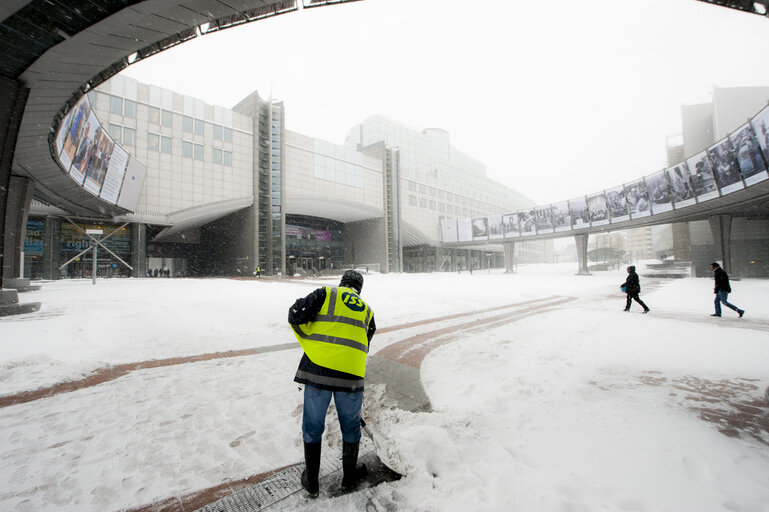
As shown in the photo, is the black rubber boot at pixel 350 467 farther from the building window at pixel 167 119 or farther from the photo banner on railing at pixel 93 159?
the building window at pixel 167 119

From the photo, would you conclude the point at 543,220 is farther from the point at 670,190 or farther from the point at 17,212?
the point at 17,212

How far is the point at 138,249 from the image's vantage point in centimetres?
2841

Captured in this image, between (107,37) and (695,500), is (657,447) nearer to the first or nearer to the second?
(695,500)

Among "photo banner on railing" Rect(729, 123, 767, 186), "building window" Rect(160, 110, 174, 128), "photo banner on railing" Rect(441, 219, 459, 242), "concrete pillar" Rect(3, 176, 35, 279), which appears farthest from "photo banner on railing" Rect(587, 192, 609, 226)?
"building window" Rect(160, 110, 174, 128)

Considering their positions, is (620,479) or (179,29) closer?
(620,479)

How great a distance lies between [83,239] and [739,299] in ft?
149

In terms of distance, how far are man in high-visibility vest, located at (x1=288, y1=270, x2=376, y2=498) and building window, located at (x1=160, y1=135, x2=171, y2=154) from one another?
3444 cm

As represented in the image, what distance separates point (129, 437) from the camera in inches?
121

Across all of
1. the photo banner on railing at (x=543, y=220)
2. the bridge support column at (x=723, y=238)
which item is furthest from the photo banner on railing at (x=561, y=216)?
the bridge support column at (x=723, y=238)

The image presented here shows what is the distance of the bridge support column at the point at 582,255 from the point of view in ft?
112

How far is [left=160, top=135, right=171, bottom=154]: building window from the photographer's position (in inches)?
1122

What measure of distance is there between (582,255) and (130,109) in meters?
47.5

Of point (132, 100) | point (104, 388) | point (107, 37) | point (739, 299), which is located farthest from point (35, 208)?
point (739, 299)

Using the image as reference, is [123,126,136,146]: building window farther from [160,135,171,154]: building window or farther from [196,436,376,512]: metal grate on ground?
[196,436,376,512]: metal grate on ground
